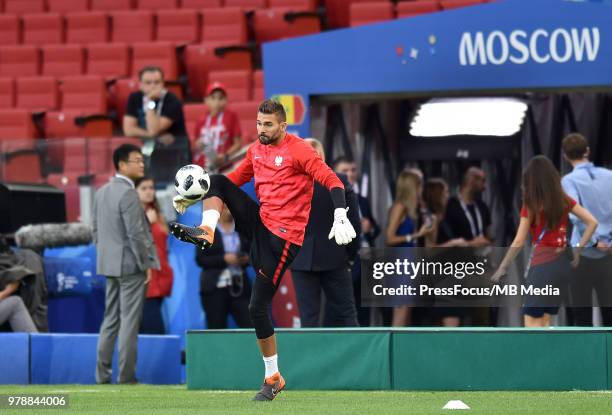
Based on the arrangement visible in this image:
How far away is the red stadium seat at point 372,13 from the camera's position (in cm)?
1709

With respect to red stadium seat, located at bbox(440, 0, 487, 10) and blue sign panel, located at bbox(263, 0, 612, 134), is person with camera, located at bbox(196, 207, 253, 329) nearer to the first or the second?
blue sign panel, located at bbox(263, 0, 612, 134)

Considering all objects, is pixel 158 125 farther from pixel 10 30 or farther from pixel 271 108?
pixel 10 30

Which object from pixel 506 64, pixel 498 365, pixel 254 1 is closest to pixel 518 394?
pixel 498 365

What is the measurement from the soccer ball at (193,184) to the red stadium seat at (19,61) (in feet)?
39.0

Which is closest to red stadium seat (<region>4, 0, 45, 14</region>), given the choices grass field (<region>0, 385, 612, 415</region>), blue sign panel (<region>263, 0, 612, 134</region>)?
blue sign panel (<region>263, 0, 612, 134</region>)

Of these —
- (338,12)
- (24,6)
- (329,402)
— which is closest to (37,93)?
(24,6)

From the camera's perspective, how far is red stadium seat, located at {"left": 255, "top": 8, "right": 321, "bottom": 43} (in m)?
17.5

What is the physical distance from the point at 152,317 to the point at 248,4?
818cm

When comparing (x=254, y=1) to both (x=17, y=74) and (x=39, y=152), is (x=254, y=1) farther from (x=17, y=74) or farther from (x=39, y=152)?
(x=39, y=152)

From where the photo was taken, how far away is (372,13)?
17.2 meters

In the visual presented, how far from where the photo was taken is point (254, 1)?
61.7ft

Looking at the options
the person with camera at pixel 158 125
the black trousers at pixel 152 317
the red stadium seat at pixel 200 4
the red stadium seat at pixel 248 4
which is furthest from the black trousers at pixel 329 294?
the red stadium seat at pixel 200 4

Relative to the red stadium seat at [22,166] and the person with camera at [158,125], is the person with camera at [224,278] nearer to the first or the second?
the person with camera at [158,125]

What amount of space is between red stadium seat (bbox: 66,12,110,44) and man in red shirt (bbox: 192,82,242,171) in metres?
6.62
